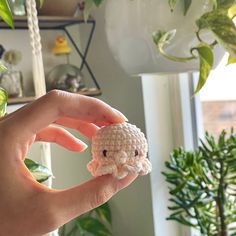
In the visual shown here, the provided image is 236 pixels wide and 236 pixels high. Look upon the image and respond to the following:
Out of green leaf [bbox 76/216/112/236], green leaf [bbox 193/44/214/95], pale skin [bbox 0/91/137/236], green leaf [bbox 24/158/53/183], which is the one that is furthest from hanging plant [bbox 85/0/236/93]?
green leaf [bbox 76/216/112/236]

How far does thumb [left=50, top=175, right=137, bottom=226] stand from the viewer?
394mm

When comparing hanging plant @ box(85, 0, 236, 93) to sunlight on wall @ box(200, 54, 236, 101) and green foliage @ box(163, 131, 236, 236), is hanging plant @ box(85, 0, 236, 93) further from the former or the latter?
sunlight on wall @ box(200, 54, 236, 101)

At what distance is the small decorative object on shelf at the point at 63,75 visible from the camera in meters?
1.34

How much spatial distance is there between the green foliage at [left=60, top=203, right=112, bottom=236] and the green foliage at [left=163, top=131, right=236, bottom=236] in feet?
1.14

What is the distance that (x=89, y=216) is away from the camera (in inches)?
59.4

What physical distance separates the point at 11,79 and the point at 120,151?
0.91 metres

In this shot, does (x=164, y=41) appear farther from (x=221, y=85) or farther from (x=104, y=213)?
(x=104, y=213)

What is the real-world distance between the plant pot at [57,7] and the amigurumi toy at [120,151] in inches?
36.8

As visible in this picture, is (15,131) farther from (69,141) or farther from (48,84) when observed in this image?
(48,84)

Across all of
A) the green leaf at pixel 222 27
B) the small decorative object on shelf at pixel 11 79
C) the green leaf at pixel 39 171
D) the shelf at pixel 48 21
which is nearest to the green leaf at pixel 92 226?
the small decorative object on shelf at pixel 11 79

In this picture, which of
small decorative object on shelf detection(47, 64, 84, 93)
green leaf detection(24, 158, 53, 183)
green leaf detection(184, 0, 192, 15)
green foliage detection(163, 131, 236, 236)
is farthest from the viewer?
small decorative object on shelf detection(47, 64, 84, 93)

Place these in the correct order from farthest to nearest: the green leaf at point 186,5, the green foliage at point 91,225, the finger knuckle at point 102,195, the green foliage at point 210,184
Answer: the green foliage at point 91,225 < the green foliage at point 210,184 < the green leaf at point 186,5 < the finger knuckle at point 102,195

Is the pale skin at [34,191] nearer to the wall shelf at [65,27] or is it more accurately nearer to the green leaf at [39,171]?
the green leaf at [39,171]

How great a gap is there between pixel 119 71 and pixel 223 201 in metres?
0.52
